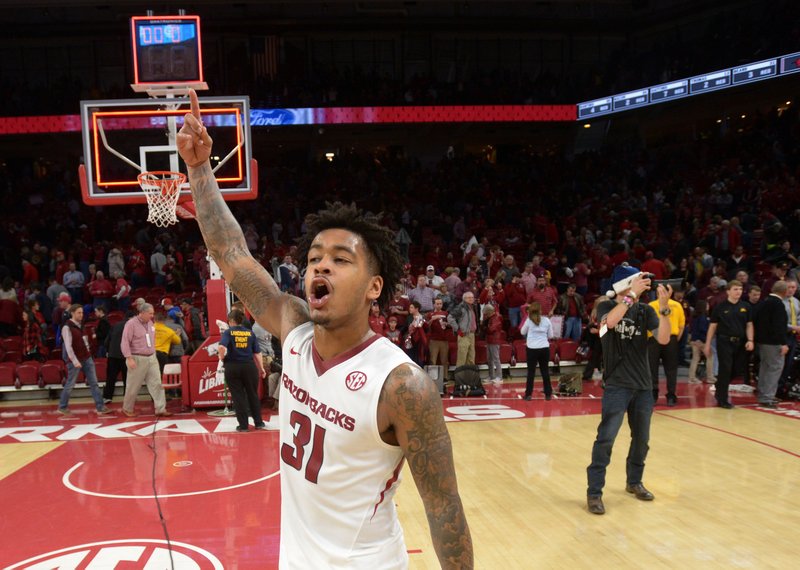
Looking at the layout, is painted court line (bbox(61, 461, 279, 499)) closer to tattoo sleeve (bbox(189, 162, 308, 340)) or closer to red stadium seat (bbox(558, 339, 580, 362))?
tattoo sleeve (bbox(189, 162, 308, 340))

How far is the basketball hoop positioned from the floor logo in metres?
3.93

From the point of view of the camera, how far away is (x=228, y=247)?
2.45 m

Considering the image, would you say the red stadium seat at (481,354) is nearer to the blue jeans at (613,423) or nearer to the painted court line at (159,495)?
the painted court line at (159,495)

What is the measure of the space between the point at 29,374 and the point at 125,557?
8.85 metres

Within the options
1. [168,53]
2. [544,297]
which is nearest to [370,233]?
[168,53]

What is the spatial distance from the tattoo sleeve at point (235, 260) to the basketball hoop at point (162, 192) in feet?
19.1

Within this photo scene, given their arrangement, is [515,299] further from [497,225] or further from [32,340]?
[32,340]

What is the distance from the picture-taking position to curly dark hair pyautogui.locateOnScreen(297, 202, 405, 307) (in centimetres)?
206

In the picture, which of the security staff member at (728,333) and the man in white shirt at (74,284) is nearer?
the security staff member at (728,333)

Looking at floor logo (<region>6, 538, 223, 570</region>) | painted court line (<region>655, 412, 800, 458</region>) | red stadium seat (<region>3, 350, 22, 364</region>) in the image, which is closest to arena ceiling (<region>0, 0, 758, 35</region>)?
red stadium seat (<region>3, 350, 22, 364</region>)

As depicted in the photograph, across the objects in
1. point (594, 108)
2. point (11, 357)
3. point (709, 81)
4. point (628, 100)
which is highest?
point (709, 81)

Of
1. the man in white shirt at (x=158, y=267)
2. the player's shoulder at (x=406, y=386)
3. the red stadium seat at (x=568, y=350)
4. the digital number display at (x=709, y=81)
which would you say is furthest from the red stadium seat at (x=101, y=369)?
the digital number display at (x=709, y=81)

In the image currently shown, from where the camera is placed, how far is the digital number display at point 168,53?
7934mm

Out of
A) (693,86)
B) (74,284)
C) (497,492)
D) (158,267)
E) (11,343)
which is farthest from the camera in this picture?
(693,86)
